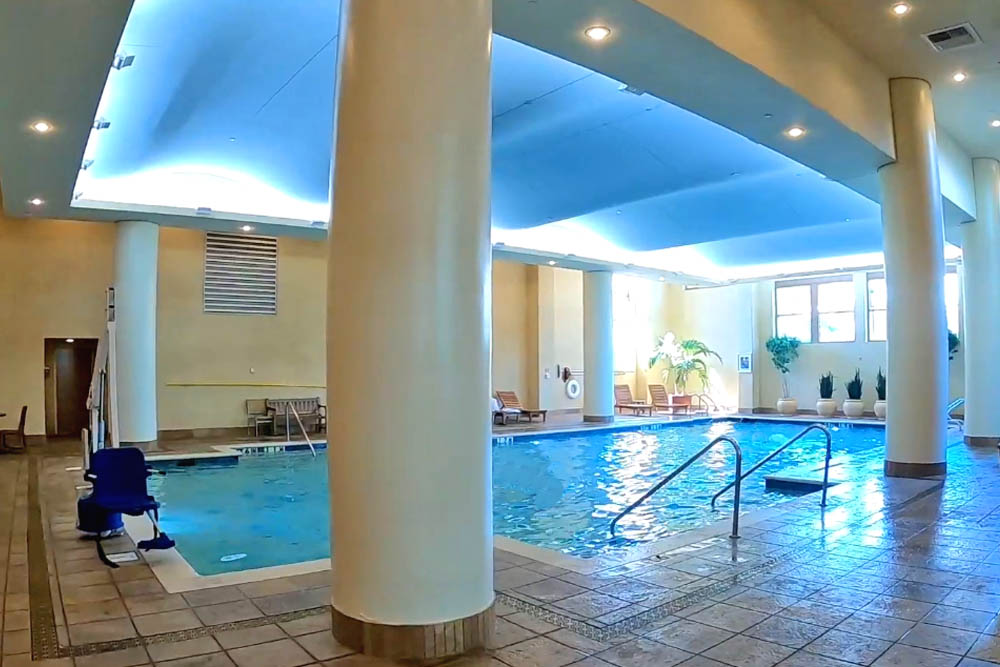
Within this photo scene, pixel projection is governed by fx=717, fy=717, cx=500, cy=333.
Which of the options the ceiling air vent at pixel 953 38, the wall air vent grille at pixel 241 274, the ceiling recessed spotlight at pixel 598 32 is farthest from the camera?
the wall air vent grille at pixel 241 274

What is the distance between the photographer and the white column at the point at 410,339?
2898mm

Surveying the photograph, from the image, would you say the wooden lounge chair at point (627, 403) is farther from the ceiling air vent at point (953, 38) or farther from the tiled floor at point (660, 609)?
the tiled floor at point (660, 609)

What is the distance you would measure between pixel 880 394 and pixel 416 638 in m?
17.0

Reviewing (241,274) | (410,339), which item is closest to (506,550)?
(410,339)

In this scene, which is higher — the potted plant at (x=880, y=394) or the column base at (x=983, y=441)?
the potted plant at (x=880, y=394)

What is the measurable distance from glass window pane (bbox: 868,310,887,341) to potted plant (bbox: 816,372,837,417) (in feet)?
4.60

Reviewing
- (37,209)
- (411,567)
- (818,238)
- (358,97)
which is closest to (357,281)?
(358,97)

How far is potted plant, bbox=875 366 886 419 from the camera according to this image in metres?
16.4

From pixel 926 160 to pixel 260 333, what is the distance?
11.2m

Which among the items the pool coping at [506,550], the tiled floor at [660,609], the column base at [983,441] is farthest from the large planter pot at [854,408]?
the tiled floor at [660,609]

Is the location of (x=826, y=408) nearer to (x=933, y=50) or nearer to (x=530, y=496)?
(x=530, y=496)

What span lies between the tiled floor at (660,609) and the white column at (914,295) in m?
2.44

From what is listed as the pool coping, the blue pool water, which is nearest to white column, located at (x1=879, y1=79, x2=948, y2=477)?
the pool coping

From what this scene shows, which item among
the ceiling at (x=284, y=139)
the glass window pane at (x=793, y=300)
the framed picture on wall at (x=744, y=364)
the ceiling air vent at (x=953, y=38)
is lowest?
the framed picture on wall at (x=744, y=364)
